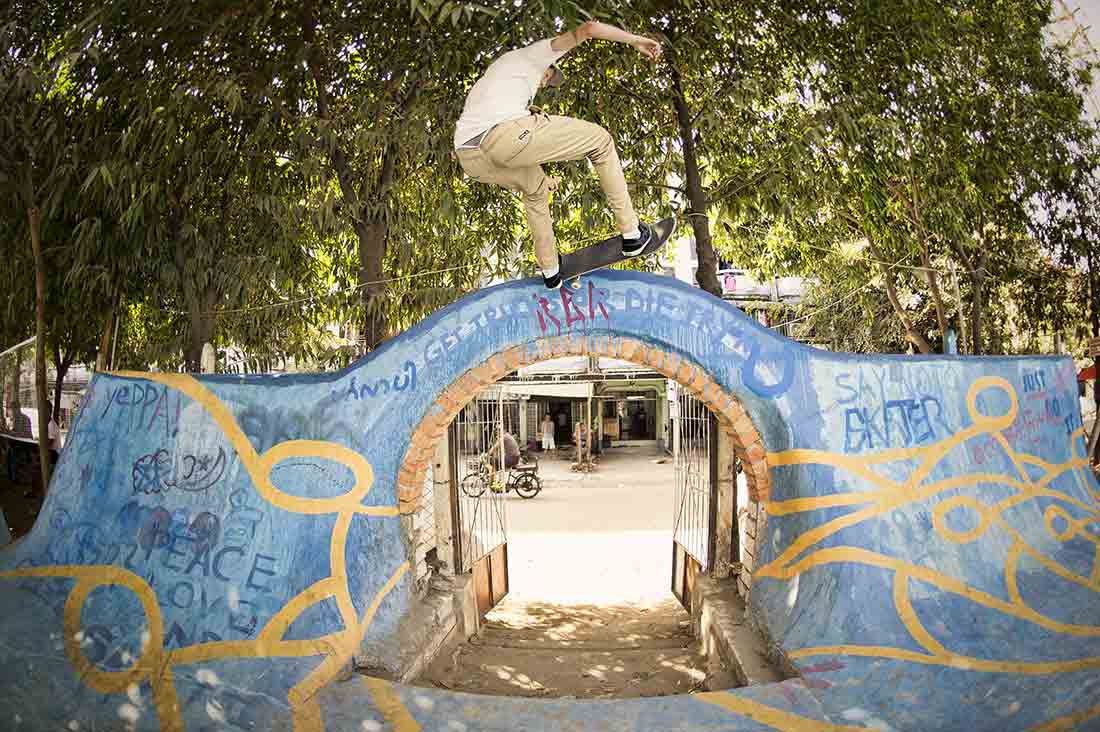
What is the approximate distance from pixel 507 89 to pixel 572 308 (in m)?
1.67

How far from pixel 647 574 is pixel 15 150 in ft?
28.6

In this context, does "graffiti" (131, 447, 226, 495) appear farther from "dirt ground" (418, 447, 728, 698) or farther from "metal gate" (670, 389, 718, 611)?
"metal gate" (670, 389, 718, 611)

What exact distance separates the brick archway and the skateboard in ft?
1.65

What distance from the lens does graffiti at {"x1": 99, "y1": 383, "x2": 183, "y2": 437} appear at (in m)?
5.89

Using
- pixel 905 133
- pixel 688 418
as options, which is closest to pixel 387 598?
pixel 688 418

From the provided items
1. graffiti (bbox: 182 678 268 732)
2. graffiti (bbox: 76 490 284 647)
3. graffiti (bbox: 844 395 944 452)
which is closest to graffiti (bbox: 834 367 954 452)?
graffiti (bbox: 844 395 944 452)

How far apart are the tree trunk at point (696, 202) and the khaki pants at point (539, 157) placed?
300cm

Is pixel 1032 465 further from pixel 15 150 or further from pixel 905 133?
pixel 15 150

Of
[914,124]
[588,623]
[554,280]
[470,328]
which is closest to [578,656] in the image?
[588,623]

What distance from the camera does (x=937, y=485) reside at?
586cm

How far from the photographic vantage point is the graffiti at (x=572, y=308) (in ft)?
19.5

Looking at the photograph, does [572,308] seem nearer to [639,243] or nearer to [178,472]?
[639,243]

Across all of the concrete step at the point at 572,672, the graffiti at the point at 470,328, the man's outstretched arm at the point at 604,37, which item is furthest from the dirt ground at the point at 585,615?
the man's outstretched arm at the point at 604,37

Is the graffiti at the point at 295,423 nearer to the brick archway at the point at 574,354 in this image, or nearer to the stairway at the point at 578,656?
the brick archway at the point at 574,354
